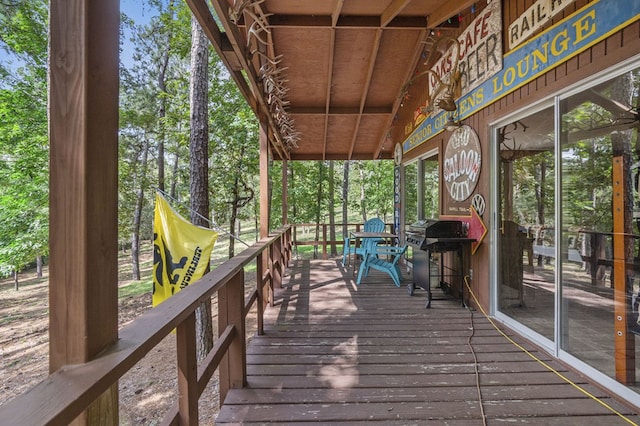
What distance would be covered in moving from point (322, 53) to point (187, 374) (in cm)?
416

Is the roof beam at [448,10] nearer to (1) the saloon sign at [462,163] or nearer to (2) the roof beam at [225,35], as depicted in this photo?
(1) the saloon sign at [462,163]

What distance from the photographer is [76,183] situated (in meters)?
0.82

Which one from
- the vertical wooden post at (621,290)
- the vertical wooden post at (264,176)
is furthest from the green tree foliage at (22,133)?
the vertical wooden post at (621,290)

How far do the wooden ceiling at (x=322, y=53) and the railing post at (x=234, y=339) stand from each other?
1.86 metres

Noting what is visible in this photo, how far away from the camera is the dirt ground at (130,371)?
457 centimetres

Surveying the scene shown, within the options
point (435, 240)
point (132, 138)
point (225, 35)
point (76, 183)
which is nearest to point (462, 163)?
point (435, 240)

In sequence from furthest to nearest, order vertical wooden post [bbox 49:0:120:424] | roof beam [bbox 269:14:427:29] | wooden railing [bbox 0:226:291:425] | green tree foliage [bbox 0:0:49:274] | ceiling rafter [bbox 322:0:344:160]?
1. green tree foliage [bbox 0:0:49:274]
2. roof beam [bbox 269:14:427:29]
3. ceiling rafter [bbox 322:0:344:160]
4. vertical wooden post [bbox 49:0:120:424]
5. wooden railing [bbox 0:226:291:425]

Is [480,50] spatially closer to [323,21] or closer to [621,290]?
[323,21]

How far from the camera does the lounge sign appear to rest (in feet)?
6.36

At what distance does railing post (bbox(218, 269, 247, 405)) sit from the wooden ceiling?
1.86 metres

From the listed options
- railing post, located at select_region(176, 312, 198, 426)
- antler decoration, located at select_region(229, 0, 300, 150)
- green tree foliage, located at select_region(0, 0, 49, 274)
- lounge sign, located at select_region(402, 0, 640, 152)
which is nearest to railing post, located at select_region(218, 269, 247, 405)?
railing post, located at select_region(176, 312, 198, 426)

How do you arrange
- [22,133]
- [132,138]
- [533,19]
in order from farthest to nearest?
[132,138] < [22,133] < [533,19]

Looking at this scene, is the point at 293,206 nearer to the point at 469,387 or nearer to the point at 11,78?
the point at 11,78

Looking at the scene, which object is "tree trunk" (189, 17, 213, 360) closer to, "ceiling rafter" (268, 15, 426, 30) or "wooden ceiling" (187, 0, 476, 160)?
"wooden ceiling" (187, 0, 476, 160)
